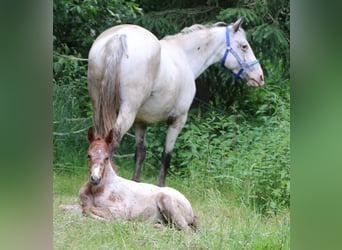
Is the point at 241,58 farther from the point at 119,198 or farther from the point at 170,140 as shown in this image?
the point at 119,198

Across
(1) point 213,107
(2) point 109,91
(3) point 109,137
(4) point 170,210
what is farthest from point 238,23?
(4) point 170,210

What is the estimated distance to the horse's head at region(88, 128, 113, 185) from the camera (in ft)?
8.46

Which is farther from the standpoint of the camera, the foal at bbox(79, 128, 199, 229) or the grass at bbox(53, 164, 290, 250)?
the foal at bbox(79, 128, 199, 229)

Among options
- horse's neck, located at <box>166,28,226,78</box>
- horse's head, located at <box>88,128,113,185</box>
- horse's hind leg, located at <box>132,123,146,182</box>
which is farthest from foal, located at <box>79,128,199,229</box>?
horse's neck, located at <box>166,28,226,78</box>

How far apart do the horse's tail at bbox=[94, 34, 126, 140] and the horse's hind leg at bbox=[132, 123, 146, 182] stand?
0.69 ft

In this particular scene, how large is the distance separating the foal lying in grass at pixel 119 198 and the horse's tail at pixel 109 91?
0.10 metres

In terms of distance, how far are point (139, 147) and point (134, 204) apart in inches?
13.8

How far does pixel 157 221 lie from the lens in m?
Result: 2.67

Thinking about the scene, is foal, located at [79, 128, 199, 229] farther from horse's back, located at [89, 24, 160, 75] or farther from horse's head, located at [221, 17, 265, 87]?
horse's head, located at [221, 17, 265, 87]

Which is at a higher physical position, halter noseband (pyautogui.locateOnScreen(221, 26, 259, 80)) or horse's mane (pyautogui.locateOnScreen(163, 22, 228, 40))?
horse's mane (pyautogui.locateOnScreen(163, 22, 228, 40))
